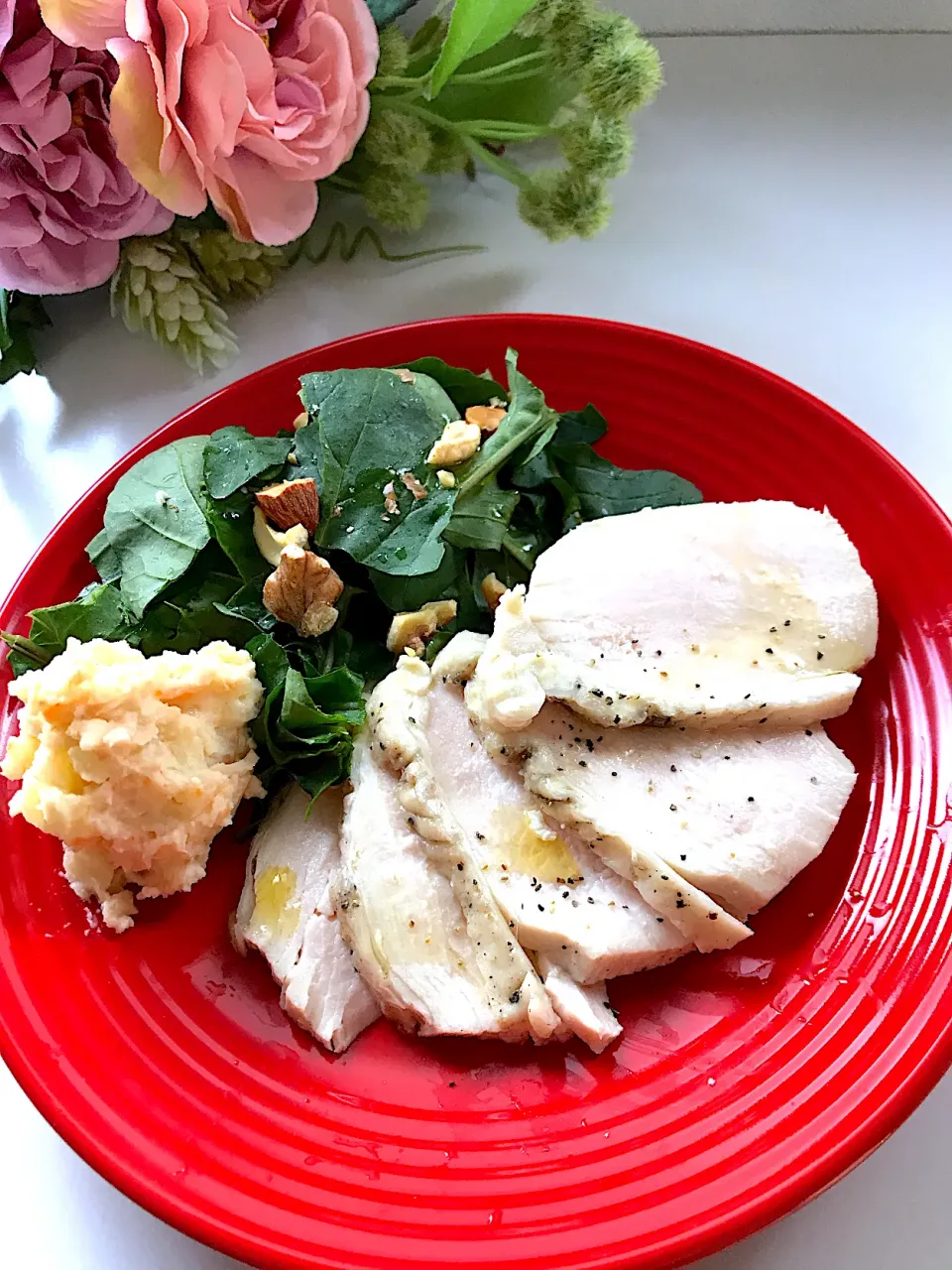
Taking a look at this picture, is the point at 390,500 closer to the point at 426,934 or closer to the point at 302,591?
the point at 302,591

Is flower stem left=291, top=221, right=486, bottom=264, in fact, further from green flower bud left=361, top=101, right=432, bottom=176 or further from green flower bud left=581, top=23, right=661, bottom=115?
green flower bud left=581, top=23, right=661, bottom=115

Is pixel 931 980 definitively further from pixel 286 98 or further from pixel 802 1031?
pixel 286 98

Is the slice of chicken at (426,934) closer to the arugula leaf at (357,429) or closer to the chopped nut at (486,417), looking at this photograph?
the arugula leaf at (357,429)

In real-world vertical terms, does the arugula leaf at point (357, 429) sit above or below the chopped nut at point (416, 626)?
above

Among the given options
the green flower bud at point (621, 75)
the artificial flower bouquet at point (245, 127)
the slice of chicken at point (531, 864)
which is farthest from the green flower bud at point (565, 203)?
the slice of chicken at point (531, 864)

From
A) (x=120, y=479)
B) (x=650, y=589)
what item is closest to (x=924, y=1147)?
(x=650, y=589)

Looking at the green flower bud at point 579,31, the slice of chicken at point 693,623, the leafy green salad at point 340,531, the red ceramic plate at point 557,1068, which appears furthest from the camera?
the green flower bud at point 579,31

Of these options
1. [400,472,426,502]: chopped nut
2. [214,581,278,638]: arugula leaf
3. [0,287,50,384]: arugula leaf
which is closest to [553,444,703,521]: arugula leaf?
[400,472,426,502]: chopped nut

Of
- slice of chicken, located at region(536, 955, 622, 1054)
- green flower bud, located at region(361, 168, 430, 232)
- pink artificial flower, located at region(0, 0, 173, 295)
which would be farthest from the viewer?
green flower bud, located at region(361, 168, 430, 232)
